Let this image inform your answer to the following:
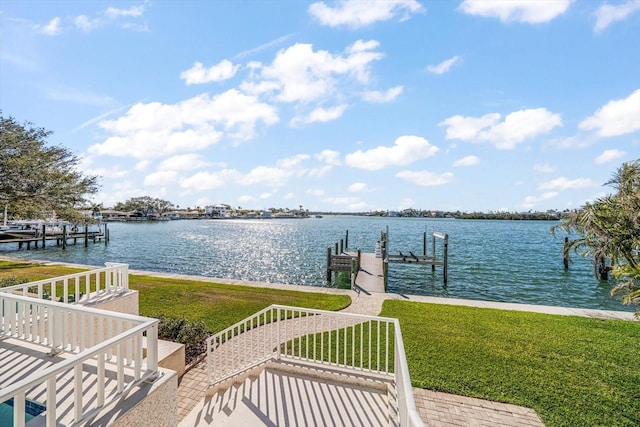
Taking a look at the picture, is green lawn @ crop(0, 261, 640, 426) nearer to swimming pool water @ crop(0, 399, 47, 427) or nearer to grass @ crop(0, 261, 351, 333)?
grass @ crop(0, 261, 351, 333)

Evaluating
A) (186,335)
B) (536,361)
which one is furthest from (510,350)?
(186,335)

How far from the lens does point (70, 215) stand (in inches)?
687

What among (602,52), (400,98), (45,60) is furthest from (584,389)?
(45,60)

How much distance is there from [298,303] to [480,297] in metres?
9.66

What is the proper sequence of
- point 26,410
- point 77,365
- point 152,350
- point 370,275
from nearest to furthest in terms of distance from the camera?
point 77,365
point 26,410
point 152,350
point 370,275

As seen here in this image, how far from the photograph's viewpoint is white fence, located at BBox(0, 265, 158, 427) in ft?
7.94

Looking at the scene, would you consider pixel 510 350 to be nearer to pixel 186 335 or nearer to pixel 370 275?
pixel 186 335

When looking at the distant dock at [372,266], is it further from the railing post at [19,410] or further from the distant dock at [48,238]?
the distant dock at [48,238]

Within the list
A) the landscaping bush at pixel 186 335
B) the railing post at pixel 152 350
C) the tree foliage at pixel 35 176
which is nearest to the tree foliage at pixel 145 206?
the tree foliage at pixel 35 176

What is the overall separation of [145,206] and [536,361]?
13286 centimetres

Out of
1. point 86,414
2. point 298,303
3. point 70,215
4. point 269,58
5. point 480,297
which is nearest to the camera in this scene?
point 86,414

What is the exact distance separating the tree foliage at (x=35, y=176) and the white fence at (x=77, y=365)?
38.7 ft

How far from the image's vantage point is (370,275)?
1653cm

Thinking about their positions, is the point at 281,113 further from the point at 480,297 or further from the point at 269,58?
the point at 480,297
